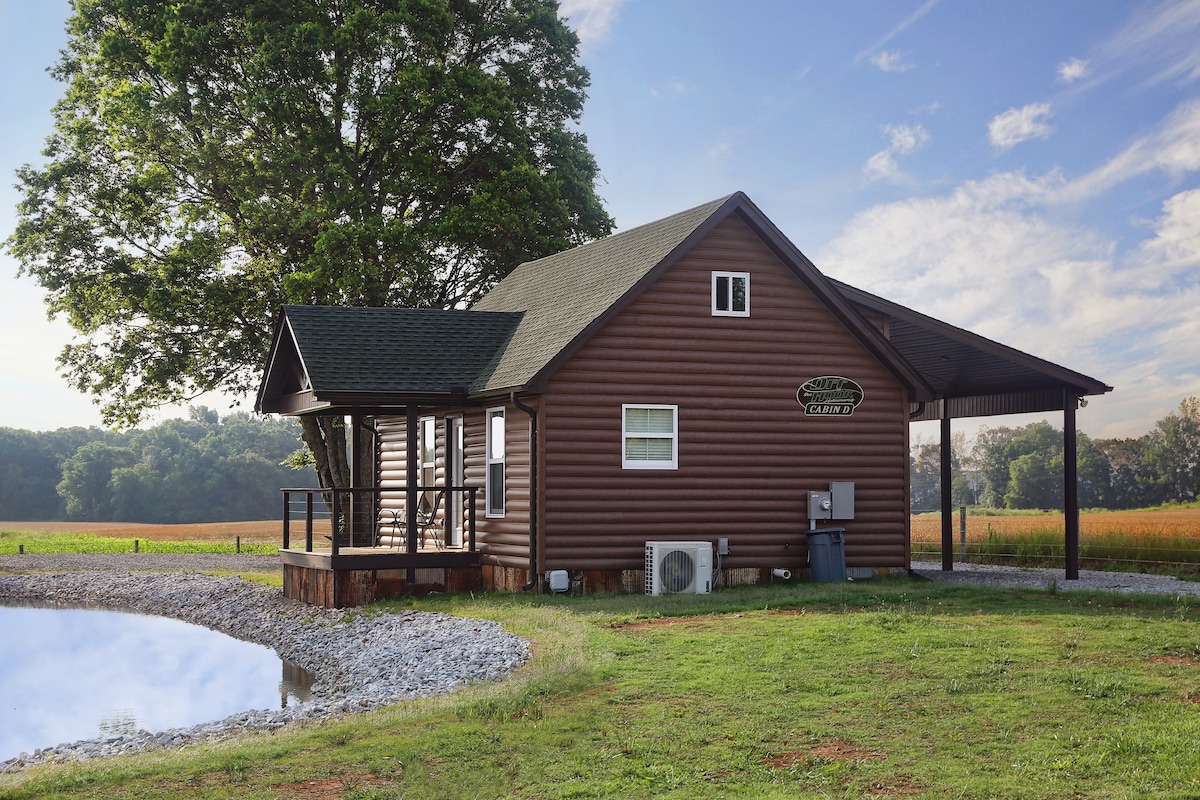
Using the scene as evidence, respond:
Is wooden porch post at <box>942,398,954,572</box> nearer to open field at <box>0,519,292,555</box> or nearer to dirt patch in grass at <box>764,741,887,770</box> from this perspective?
dirt patch in grass at <box>764,741,887,770</box>

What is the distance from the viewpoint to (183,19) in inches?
1167

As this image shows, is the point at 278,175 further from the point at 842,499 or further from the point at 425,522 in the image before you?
the point at 842,499

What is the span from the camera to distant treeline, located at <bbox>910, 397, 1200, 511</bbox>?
6762 cm

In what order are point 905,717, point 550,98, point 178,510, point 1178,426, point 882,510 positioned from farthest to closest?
point 178,510 < point 1178,426 < point 550,98 < point 882,510 < point 905,717

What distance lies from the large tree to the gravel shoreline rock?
708 centimetres

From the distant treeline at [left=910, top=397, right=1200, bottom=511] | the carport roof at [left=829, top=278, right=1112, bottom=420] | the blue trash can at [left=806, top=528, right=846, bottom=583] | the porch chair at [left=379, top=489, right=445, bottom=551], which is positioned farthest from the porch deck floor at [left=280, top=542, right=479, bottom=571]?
the distant treeline at [left=910, top=397, right=1200, bottom=511]

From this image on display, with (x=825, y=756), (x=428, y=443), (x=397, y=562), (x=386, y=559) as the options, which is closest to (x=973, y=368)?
(x=428, y=443)

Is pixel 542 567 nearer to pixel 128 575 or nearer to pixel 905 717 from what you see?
pixel 905 717

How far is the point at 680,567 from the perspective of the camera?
17.5 meters

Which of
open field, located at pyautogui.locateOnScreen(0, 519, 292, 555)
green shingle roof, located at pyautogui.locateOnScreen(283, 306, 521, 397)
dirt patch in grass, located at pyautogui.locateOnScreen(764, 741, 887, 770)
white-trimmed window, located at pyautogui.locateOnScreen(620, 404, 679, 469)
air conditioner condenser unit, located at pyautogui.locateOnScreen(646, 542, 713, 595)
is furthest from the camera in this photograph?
open field, located at pyautogui.locateOnScreen(0, 519, 292, 555)

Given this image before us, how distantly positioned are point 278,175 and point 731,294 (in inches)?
583

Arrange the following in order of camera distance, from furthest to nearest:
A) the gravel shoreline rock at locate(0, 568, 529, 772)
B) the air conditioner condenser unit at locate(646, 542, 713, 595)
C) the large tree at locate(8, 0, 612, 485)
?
the large tree at locate(8, 0, 612, 485) < the air conditioner condenser unit at locate(646, 542, 713, 595) < the gravel shoreline rock at locate(0, 568, 529, 772)

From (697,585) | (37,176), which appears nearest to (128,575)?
(37,176)

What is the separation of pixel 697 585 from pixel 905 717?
890cm
